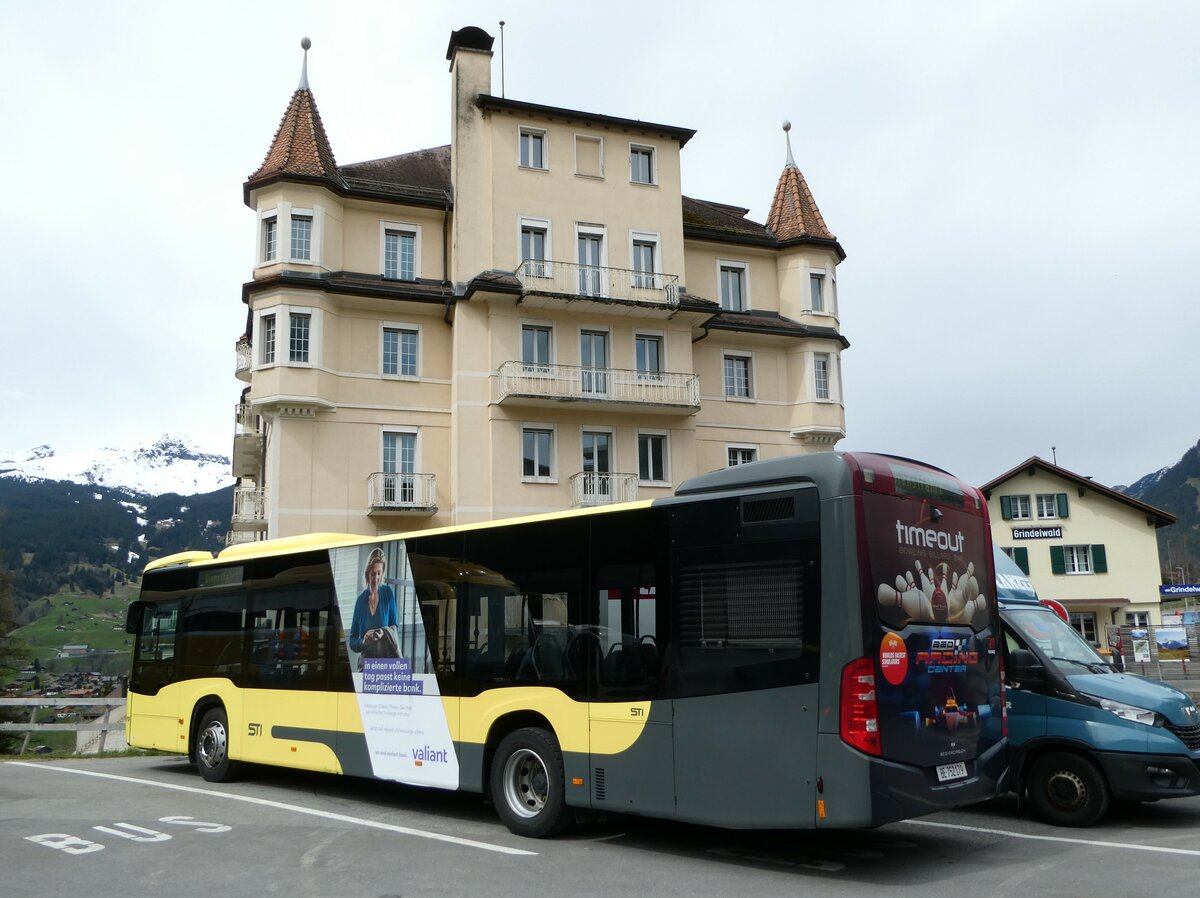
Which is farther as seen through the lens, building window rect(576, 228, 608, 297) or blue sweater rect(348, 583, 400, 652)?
building window rect(576, 228, 608, 297)

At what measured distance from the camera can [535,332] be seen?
3403 cm

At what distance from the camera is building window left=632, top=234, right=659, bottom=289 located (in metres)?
35.0

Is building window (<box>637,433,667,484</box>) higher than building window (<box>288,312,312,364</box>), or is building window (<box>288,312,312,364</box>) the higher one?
building window (<box>288,312,312,364</box>)

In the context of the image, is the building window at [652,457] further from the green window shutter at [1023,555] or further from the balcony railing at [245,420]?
the green window shutter at [1023,555]

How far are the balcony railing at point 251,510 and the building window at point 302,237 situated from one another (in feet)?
26.6

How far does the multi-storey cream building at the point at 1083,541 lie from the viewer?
2164 inches

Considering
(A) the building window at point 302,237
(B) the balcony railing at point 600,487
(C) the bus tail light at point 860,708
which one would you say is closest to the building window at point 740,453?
(B) the balcony railing at point 600,487

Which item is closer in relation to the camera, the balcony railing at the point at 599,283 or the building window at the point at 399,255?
the balcony railing at the point at 599,283

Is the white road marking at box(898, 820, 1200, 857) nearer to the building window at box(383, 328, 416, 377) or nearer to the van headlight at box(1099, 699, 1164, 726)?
the van headlight at box(1099, 699, 1164, 726)

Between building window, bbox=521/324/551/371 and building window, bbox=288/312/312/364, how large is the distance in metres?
6.64

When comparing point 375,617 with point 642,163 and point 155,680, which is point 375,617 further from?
point 642,163

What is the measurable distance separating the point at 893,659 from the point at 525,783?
3.99 m

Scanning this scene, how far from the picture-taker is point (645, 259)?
3566cm

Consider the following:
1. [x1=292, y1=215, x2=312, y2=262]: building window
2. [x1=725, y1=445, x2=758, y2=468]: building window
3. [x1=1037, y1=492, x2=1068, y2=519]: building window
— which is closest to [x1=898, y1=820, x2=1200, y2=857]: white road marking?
[x1=725, y1=445, x2=758, y2=468]: building window
